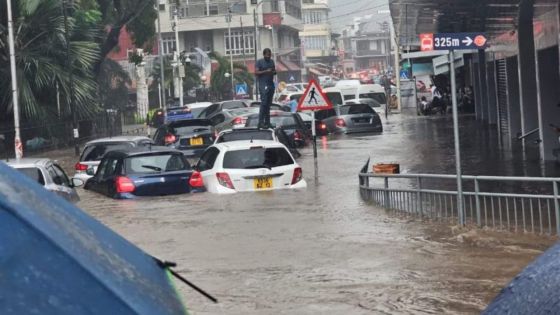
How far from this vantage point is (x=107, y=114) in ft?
172

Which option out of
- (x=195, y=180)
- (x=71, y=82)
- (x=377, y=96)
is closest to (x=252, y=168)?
(x=195, y=180)

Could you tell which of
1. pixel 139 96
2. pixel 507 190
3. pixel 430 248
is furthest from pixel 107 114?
pixel 430 248

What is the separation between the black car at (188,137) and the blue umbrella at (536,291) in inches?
1046

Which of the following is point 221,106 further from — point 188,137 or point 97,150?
point 97,150

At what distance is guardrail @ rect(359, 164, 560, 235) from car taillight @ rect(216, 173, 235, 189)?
2377 mm

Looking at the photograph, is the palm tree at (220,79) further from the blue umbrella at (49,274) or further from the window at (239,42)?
the blue umbrella at (49,274)

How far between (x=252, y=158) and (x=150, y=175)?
181 centimetres

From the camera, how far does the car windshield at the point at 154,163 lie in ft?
61.5

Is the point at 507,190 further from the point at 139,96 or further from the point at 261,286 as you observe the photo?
the point at 139,96

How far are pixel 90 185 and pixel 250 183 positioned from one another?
152 inches

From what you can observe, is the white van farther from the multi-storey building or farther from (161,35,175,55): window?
(161,35,175,55): window

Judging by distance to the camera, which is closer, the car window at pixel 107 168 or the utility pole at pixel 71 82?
the car window at pixel 107 168

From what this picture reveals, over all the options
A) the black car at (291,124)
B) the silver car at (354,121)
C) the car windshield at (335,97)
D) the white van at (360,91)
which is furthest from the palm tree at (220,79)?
the black car at (291,124)

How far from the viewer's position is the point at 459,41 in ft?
41.9
